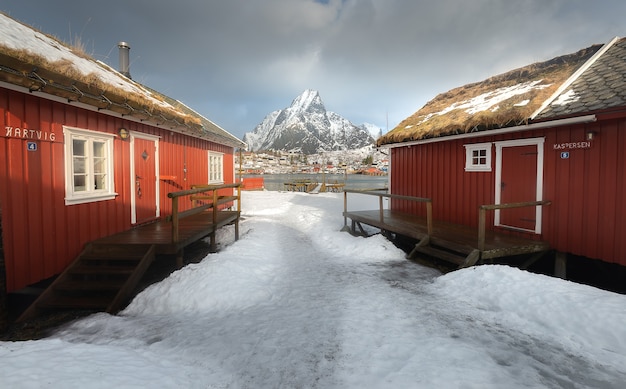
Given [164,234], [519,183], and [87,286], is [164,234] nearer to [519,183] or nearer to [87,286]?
[87,286]

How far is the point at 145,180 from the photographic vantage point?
7.84 meters

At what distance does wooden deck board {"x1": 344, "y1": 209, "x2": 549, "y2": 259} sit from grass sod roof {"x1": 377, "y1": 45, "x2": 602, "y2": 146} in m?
2.50

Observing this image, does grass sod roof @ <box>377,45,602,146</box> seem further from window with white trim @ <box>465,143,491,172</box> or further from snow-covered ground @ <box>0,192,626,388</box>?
snow-covered ground @ <box>0,192,626,388</box>

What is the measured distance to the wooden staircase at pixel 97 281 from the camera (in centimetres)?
481

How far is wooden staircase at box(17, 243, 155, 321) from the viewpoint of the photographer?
4.81 metres

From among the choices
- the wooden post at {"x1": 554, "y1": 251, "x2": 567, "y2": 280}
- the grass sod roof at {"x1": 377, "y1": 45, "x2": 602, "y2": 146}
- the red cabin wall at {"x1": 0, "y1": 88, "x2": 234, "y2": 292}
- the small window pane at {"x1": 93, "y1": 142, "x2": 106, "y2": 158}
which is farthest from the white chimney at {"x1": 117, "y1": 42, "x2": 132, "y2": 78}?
the wooden post at {"x1": 554, "y1": 251, "x2": 567, "y2": 280}

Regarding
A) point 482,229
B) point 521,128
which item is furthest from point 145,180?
point 521,128

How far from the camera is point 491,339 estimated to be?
3635 millimetres

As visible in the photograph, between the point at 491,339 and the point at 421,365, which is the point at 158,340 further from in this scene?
the point at 491,339

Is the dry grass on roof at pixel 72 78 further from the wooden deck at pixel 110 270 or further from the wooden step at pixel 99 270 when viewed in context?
the wooden step at pixel 99 270

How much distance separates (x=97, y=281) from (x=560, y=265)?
889cm

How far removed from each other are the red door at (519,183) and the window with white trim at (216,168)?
32.1 ft

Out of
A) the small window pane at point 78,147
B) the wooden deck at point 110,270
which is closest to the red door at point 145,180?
the wooden deck at point 110,270

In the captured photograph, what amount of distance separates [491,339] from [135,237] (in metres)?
6.42
